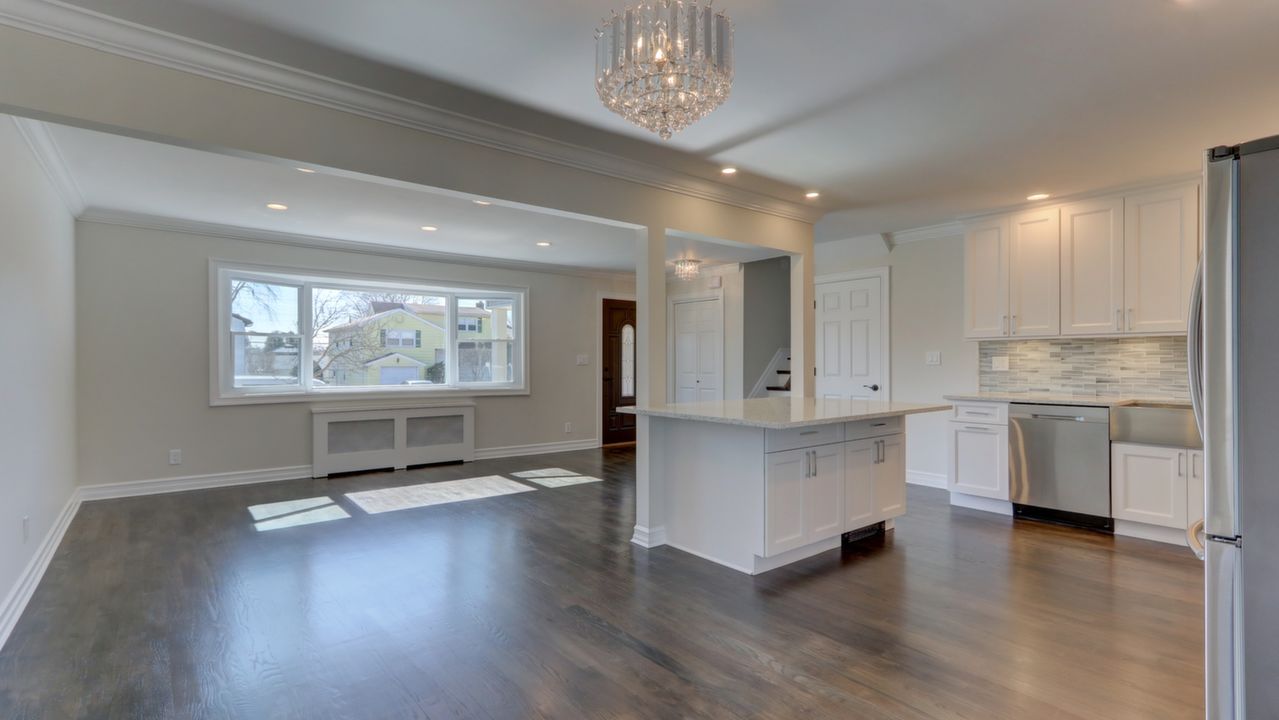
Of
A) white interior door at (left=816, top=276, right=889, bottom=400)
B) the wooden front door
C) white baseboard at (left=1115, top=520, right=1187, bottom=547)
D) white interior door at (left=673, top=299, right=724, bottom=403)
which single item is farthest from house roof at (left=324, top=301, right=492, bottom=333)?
white baseboard at (left=1115, top=520, right=1187, bottom=547)

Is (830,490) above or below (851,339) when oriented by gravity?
below

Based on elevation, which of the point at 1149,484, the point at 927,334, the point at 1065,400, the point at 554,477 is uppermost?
the point at 927,334

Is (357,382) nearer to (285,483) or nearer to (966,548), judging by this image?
(285,483)

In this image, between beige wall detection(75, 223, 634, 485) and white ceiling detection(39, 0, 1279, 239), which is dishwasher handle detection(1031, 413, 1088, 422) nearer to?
white ceiling detection(39, 0, 1279, 239)

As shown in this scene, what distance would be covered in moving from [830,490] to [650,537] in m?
1.14

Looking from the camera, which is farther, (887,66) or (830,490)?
(830,490)

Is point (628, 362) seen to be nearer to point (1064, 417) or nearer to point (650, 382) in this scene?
point (650, 382)

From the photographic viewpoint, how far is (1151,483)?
12.7ft

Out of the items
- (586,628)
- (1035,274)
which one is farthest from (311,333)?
(1035,274)

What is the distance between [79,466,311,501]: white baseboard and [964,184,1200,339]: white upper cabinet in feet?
21.1

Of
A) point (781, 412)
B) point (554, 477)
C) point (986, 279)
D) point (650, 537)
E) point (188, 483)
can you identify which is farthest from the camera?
point (554, 477)

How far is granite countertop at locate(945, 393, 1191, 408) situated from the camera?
13.1 ft

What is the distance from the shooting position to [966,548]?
3.73 meters

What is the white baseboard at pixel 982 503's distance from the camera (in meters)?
4.56
